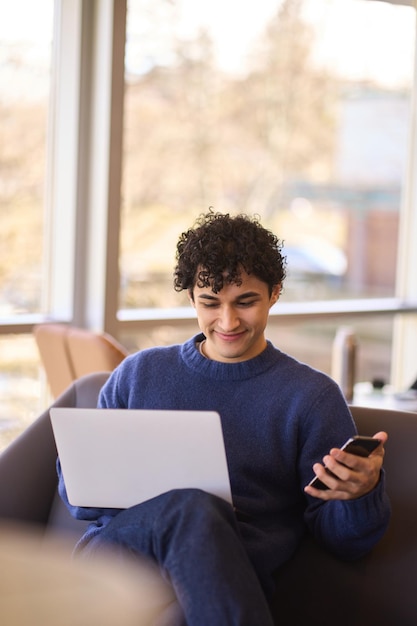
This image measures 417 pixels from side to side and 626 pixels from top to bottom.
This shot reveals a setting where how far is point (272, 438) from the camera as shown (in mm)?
2072

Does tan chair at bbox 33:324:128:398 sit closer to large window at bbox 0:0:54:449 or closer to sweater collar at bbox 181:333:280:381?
large window at bbox 0:0:54:449

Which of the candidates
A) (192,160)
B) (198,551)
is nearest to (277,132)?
(192,160)

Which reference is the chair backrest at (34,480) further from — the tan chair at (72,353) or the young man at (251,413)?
the tan chair at (72,353)

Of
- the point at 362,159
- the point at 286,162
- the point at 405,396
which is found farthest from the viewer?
the point at 362,159

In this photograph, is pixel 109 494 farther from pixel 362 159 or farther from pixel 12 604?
pixel 362 159

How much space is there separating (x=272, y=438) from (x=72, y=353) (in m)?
1.39

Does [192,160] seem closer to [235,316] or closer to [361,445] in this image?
[235,316]

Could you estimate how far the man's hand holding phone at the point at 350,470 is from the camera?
1.82 metres

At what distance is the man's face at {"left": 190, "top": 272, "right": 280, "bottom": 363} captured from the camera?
209cm

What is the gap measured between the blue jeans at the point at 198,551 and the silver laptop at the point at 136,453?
0.13 ft

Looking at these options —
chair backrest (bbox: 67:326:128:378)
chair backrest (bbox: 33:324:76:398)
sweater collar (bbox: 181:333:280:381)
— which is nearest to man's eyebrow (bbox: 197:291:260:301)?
sweater collar (bbox: 181:333:280:381)

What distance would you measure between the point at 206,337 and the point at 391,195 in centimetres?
337

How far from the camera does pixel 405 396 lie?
11.3 feet

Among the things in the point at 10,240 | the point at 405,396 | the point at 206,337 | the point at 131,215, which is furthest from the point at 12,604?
the point at 131,215
